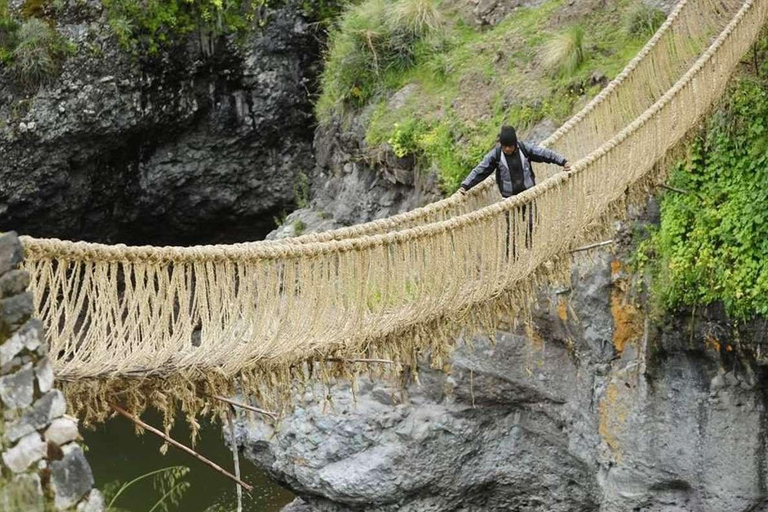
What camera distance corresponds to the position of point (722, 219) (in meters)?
6.68

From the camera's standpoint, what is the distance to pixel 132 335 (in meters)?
4.11

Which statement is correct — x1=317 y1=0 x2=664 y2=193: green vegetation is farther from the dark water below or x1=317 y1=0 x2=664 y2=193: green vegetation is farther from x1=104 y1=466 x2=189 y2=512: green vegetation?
the dark water below

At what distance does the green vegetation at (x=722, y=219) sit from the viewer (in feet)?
21.1

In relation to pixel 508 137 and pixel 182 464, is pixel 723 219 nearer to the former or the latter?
pixel 508 137

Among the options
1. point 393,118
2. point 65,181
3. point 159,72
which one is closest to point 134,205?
point 65,181

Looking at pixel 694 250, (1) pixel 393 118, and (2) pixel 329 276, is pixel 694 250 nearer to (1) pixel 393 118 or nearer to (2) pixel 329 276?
(2) pixel 329 276

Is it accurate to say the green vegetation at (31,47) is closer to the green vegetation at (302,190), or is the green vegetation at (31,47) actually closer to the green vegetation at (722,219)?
the green vegetation at (302,190)

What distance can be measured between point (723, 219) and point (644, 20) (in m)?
2.68

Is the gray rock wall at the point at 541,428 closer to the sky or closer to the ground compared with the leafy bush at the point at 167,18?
closer to the ground

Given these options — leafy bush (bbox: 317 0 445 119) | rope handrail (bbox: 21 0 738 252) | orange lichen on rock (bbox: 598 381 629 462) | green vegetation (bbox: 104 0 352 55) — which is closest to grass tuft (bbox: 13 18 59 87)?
green vegetation (bbox: 104 0 352 55)

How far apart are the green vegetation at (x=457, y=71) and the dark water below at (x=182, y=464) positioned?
3.68 m

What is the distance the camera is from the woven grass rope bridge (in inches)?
158

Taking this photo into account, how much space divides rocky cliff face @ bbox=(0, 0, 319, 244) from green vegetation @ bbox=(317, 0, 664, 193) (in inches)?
49.6

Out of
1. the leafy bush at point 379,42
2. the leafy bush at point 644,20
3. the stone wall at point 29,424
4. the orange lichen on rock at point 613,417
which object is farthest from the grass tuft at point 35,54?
the stone wall at point 29,424
